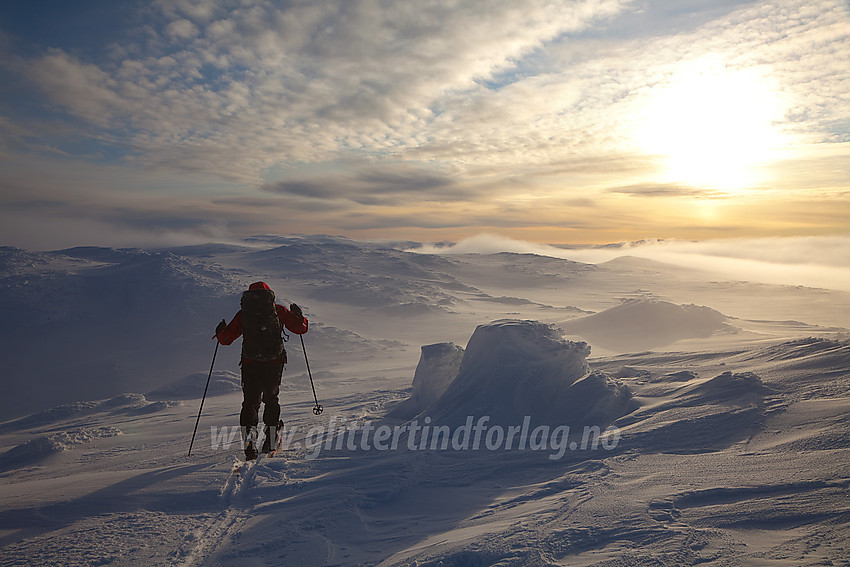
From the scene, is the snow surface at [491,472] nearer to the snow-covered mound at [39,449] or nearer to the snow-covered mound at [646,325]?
the snow-covered mound at [39,449]

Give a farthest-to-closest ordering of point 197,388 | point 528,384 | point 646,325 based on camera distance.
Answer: point 646,325
point 197,388
point 528,384

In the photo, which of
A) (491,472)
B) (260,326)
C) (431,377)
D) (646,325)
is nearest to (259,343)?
(260,326)

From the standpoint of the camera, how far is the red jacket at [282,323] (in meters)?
7.18

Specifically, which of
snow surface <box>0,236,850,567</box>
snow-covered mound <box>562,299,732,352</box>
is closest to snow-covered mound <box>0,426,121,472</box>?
snow surface <box>0,236,850,567</box>

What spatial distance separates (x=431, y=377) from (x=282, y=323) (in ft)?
22.5

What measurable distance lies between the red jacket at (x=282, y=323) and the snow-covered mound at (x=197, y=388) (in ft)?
66.4

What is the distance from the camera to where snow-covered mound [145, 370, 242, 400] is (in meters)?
25.8

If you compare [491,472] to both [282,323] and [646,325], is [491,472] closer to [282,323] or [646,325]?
[282,323]

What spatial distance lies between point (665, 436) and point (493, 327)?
202 inches

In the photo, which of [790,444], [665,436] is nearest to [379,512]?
[665,436]

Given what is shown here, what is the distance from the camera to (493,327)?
1216cm

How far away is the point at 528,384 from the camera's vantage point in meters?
10.6

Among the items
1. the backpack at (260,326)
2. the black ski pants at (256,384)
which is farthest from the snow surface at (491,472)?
the backpack at (260,326)

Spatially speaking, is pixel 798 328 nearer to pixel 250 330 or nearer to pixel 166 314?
pixel 250 330
